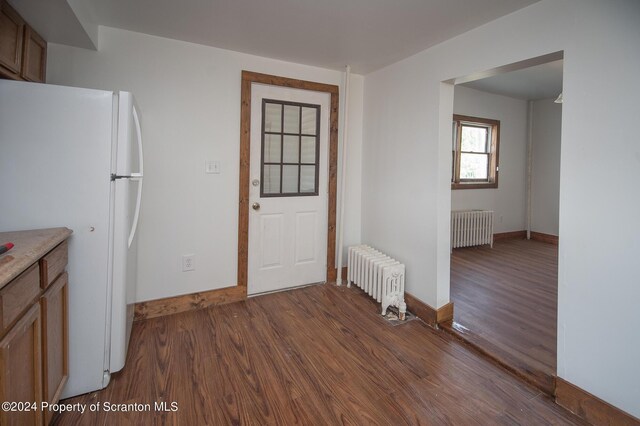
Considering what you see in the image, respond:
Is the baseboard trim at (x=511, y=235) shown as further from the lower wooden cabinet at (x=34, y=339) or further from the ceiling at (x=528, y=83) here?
the lower wooden cabinet at (x=34, y=339)

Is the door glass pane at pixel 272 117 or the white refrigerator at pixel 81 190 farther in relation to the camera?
the door glass pane at pixel 272 117

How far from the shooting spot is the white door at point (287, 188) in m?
3.08

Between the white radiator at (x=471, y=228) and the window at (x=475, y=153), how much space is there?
0.47 m

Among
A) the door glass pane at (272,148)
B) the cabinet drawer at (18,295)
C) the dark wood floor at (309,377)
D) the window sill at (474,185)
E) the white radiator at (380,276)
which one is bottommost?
the dark wood floor at (309,377)

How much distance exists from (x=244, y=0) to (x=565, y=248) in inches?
91.7

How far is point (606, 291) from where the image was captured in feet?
5.24

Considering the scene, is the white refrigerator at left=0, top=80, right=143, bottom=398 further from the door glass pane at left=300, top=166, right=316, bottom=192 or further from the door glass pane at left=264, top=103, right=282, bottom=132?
the door glass pane at left=300, top=166, right=316, bottom=192

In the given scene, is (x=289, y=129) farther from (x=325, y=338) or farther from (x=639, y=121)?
(x=639, y=121)

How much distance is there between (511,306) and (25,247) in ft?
11.1

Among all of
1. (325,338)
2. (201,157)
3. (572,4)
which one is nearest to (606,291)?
(572,4)

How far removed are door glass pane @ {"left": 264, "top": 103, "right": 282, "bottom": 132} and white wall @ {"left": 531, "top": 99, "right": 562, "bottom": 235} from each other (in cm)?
487

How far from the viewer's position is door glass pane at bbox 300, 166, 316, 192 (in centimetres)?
331

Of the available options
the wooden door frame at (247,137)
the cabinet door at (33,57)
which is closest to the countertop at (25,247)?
the cabinet door at (33,57)

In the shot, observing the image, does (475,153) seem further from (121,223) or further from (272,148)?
(121,223)
